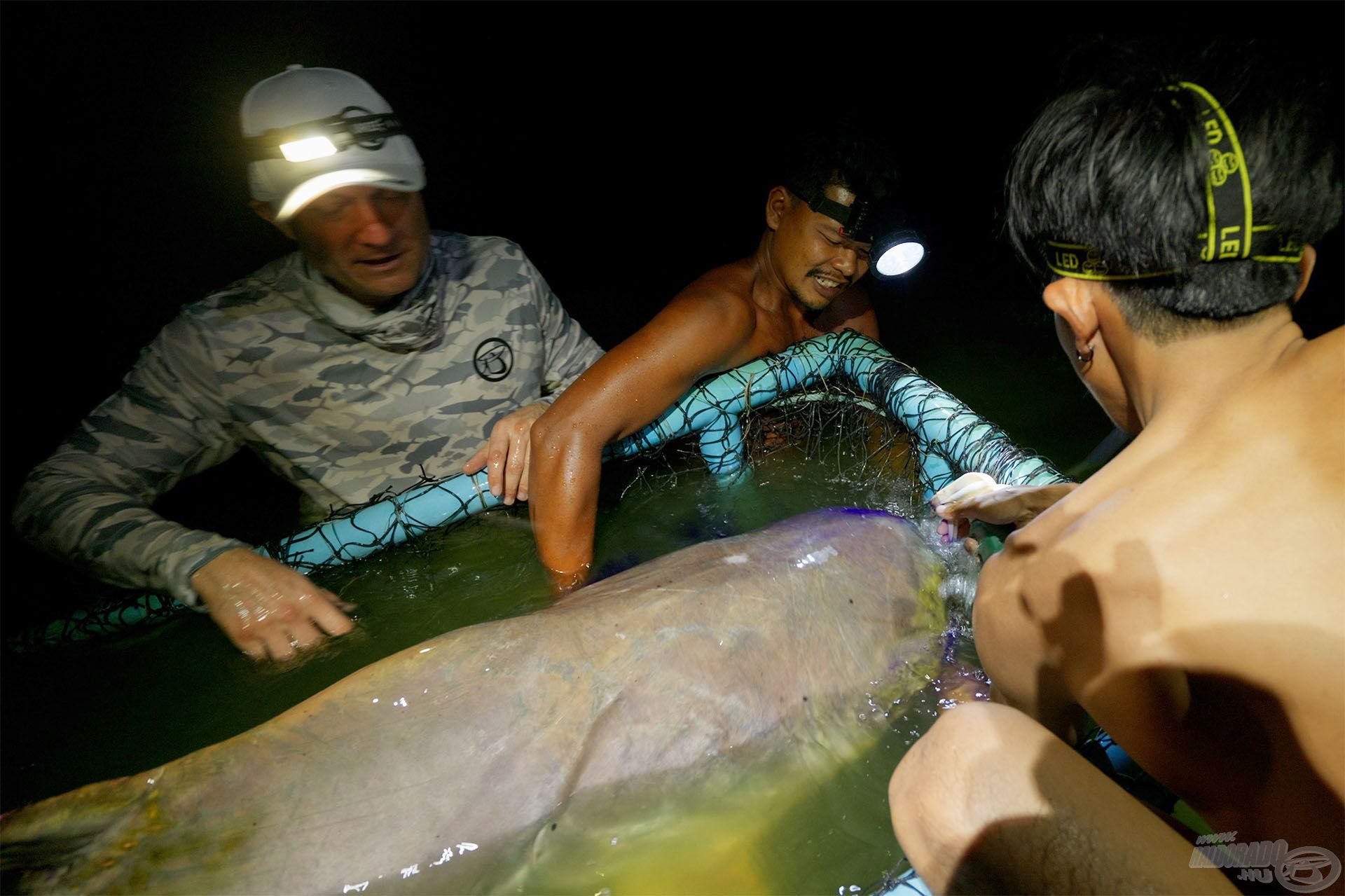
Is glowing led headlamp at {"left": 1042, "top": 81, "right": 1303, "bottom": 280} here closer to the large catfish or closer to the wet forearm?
the large catfish

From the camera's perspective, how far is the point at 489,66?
7516 mm

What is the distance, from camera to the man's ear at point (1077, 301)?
1.37 m

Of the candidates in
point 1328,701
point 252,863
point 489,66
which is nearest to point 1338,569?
point 1328,701

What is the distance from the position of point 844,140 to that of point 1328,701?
256 cm

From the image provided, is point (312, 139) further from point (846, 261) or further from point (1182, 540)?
point (1182, 540)

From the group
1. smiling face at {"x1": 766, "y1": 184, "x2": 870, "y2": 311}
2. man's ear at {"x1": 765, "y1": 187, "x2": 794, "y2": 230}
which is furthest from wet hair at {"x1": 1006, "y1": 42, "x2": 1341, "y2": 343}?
man's ear at {"x1": 765, "y1": 187, "x2": 794, "y2": 230}

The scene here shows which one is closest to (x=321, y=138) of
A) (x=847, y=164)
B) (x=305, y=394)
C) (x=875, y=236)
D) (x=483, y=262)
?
(x=483, y=262)

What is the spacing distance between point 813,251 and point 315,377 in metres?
2.24

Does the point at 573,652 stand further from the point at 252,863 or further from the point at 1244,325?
the point at 1244,325

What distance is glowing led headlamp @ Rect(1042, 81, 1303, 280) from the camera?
1179 millimetres

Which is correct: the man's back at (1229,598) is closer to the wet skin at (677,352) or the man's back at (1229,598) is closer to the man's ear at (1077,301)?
the man's ear at (1077,301)

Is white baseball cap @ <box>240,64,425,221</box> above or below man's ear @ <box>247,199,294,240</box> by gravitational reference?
above

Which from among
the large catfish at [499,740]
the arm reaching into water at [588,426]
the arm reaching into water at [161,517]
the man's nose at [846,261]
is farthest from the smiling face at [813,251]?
the arm reaching into water at [161,517]

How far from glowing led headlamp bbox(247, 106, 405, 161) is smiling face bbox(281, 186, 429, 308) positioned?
0.51 feet
